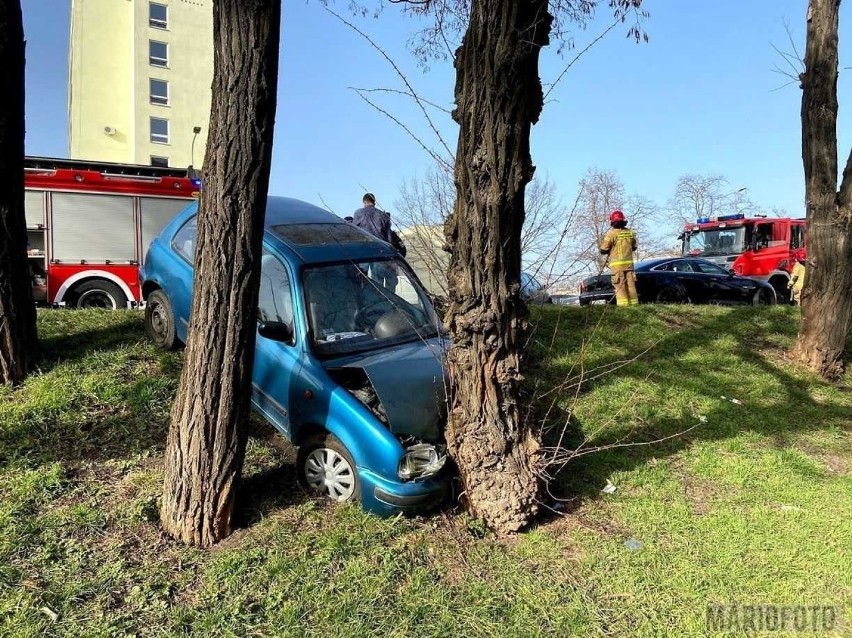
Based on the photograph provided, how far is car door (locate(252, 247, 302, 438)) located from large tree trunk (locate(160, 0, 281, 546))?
68cm

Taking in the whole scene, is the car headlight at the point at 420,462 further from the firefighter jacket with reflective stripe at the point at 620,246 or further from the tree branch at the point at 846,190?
the firefighter jacket with reflective stripe at the point at 620,246

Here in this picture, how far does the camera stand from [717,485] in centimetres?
465

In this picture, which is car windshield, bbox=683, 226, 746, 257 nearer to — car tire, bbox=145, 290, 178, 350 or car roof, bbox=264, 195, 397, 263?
car roof, bbox=264, 195, 397, 263

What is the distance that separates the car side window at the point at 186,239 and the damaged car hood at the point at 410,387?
2.29 metres

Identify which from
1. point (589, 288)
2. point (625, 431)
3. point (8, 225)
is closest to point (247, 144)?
point (8, 225)

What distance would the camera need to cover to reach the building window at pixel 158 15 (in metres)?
32.9

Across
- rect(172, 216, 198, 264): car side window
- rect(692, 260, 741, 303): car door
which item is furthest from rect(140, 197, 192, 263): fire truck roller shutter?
rect(692, 260, 741, 303): car door

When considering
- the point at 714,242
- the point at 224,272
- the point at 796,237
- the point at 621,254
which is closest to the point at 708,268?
the point at 796,237

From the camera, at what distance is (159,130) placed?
33344 millimetres

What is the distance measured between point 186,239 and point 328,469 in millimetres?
2978

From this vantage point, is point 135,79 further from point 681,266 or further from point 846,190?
point 846,190

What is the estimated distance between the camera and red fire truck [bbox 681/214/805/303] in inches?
651

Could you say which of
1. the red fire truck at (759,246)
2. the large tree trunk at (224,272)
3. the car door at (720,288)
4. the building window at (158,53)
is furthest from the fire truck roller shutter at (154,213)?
the building window at (158,53)

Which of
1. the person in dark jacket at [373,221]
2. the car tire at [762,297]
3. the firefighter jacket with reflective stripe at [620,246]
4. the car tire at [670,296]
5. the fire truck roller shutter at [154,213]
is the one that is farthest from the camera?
the car tire at [762,297]
